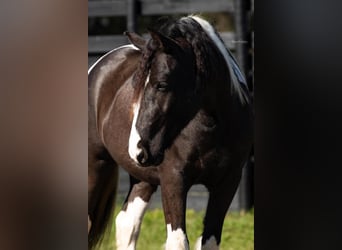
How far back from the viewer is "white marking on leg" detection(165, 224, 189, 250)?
13.9ft

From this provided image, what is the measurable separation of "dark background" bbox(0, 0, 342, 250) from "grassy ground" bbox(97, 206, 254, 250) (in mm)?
85

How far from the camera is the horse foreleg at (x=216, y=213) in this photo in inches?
166

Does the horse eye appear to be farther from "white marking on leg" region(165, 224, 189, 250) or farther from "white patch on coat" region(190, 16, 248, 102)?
"white marking on leg" region(165, 224, 189, 250)

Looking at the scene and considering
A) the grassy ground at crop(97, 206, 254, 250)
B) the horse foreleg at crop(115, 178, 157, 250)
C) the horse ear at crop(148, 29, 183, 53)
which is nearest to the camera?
the horse ear at crop(148, 29, 183, 53)

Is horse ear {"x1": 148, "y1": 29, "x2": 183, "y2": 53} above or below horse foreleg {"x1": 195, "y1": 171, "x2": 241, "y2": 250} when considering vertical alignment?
above

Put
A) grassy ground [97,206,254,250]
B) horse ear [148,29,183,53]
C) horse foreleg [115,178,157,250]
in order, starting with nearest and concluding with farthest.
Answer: horse ear [148,29,183,53] < grassy ground [97,206,254,250] < horse foreleg [115,178,157,250]

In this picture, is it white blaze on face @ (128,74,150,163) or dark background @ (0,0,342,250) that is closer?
dark background @ (0,0,342,250)

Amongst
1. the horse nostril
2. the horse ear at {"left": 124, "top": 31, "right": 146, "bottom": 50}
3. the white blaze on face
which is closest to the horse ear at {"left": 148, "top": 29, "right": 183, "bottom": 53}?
the horse ear at {"left": 124, "top": 31, "right": 146, "bottom": 50}

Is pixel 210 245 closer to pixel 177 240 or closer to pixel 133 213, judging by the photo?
pixel 177 240

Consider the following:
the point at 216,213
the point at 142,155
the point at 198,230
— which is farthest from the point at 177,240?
the point at 142,155
